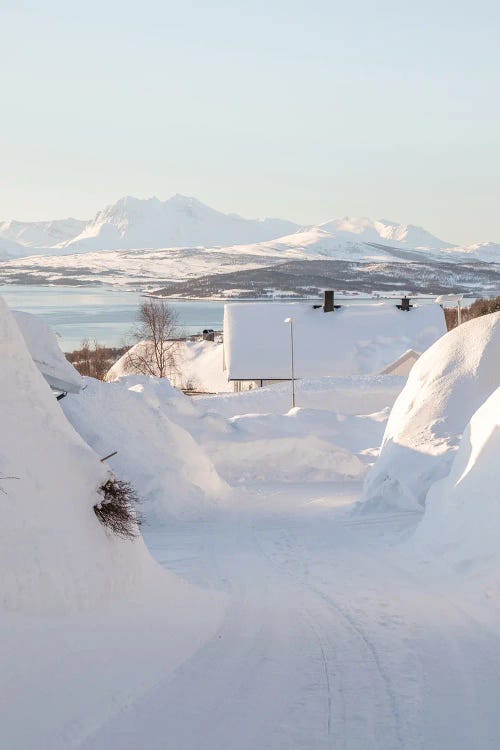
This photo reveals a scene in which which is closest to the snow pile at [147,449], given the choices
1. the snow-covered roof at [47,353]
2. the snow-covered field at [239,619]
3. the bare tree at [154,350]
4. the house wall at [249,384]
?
the snow-covered roof at [47,353]

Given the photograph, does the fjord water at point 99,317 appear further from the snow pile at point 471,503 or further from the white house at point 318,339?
the snow pile at point 471,503

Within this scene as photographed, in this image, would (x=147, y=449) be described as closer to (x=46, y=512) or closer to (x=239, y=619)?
(x=239, y=619)

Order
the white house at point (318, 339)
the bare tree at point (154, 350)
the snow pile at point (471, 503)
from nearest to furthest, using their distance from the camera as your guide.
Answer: the snow pile at point (471, 503)
the white house at point (318, 339)
the bare tree at point (154, 350)

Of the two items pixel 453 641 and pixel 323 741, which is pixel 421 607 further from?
pixel 323 741

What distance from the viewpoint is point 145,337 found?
67.3m

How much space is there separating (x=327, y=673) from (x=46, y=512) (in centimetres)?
309

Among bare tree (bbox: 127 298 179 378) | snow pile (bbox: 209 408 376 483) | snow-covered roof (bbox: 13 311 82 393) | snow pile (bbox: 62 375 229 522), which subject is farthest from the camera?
bare tree (bbox: 127 298 179 378)

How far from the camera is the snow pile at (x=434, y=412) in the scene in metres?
18.5

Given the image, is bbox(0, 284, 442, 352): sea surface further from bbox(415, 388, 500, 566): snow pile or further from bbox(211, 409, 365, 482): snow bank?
bbox(415, 388, 500, 566): snow pile

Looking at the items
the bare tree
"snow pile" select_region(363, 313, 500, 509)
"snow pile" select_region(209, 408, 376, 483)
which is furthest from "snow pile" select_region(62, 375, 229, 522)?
the bare tree

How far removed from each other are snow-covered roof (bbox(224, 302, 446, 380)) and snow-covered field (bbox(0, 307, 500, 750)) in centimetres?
3686

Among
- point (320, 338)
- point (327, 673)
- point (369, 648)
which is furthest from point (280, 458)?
point (320, 338)

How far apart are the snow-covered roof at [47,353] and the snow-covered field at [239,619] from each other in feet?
14.1

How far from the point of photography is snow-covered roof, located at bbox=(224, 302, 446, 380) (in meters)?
55.2
